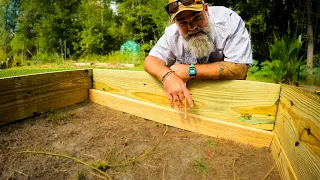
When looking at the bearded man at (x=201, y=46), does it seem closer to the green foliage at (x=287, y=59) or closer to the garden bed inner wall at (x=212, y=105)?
the garden bed inner wall at (x=212, y=105)

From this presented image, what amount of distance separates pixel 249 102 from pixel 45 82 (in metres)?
1.63

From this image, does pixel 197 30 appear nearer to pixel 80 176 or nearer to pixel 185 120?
pixel 185 120

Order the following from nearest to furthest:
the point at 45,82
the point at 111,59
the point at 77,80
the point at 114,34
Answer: the point at 45,82
the point at 77,80
the point at 111,59
the point at 114,34

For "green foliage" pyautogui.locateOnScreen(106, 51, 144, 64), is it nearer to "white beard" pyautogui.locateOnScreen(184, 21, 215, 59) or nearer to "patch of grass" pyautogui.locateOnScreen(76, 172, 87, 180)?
"white beard" pyautogui.locateOnScreen(184, 21, 215, 59)

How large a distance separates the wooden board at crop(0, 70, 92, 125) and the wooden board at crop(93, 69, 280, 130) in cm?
52

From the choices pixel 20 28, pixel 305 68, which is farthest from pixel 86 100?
pixel 20 28

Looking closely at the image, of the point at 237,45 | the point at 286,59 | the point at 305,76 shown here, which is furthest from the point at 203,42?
the point at 305,76

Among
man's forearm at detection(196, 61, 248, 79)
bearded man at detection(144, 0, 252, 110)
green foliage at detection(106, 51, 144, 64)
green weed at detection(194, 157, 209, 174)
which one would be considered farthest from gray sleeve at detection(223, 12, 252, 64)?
green foliage at detection(106, 51, 144, 64)

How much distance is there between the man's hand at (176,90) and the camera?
1837mm

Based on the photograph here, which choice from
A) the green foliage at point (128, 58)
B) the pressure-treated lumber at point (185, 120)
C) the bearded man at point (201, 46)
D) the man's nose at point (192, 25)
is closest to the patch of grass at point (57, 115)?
the pressure-treated lumber at point (185, 120)

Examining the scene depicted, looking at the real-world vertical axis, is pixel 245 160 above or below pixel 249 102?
below

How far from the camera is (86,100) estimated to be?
2514 mm

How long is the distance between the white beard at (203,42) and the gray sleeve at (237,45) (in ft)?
0.45

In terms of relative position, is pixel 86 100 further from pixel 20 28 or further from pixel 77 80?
pixel 20 28
